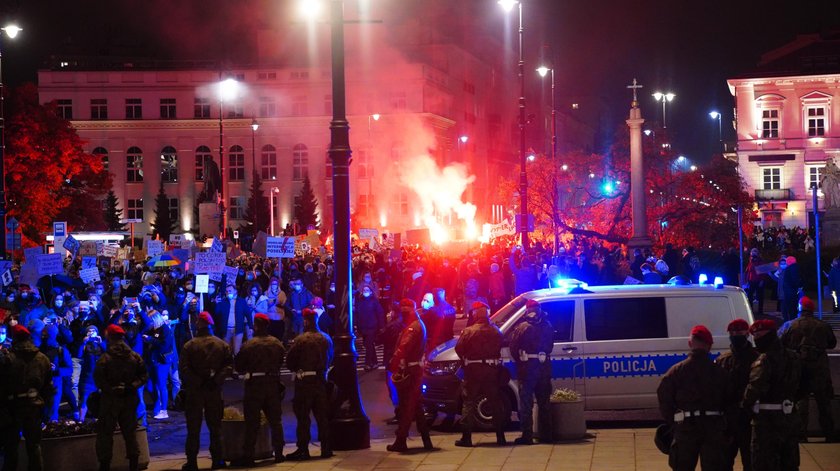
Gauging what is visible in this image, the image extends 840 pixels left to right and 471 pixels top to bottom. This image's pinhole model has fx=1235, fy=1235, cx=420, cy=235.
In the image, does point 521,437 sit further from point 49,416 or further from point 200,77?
point 200,77

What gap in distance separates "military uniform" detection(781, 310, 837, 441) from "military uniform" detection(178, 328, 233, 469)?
5888 mm

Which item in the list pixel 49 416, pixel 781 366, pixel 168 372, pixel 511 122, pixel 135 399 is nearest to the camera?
pixel 781 366

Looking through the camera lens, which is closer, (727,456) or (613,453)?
(727,456)

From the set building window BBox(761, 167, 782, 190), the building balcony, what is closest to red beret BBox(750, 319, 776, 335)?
the building balcony

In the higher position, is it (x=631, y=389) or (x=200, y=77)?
Result: (x=200, y=77)

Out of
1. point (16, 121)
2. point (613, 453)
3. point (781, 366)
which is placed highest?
point (16, 121)

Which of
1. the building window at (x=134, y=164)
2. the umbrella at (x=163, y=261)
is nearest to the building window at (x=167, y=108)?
the building window at (x=134, y=164)

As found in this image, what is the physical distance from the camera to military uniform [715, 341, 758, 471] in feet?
30.9

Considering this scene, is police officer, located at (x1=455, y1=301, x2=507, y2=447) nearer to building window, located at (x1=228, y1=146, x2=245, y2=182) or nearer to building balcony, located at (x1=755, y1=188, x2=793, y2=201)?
building balcony, located at (x1=755, y1=188, x2=793, y2=201)

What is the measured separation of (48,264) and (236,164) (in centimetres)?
6769

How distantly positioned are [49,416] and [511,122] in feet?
331

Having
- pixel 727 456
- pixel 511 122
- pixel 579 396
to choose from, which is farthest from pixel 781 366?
pixel 511 122

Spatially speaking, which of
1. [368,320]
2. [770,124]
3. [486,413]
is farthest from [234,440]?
[770,124]

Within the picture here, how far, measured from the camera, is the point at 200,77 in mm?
91188
